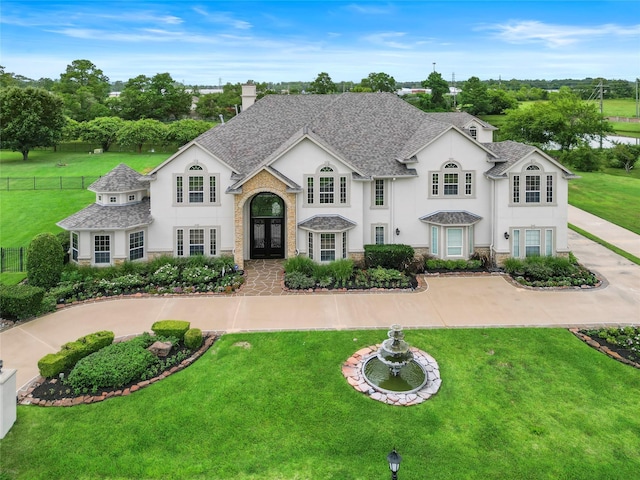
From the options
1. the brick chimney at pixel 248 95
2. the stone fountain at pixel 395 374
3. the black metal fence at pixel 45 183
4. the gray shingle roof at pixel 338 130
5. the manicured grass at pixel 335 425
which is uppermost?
the brick chimney at pixel 248 95

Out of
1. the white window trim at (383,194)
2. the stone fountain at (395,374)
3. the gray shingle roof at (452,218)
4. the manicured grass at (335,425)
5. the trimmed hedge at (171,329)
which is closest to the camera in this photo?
the manicured grass at (335,425)

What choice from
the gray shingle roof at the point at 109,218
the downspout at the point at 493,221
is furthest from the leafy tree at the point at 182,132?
the downspout at the point at 493,221

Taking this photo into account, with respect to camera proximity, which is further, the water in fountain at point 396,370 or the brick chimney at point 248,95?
the brick chimney at point 248,95

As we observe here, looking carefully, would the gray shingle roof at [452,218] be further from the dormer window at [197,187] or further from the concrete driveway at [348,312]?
the dormer window at [197,187]

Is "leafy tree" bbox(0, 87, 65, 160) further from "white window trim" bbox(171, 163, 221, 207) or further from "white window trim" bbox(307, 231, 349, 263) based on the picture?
"white window trim" bbox(307, 231, 349, 263)

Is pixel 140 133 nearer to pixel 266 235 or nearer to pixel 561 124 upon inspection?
pixel 266 235

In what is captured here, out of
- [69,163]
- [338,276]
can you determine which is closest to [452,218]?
[338,276]

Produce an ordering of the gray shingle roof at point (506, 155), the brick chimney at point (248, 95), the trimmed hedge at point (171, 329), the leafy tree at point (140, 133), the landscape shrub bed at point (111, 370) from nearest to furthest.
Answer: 1. the landscape shrub bed at point (111, 370)
2. the trimmed hedge at point (171, 329)
3. the gray shingle roof at point (506, 155)
4. the brick chimney at point (248, 95)
5. the leafy tree at point (140, 133)
